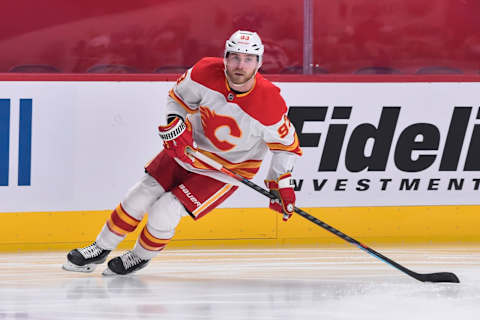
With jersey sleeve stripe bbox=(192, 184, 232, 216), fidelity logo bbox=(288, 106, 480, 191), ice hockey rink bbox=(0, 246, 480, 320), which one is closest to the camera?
ice hockey rink bbox=(0, 246, 480, 320)

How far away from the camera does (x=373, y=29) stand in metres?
5.30

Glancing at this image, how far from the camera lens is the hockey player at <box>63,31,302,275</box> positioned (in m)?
3.88

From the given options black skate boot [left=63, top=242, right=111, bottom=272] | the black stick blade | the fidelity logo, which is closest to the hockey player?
black skate boot [left=63, top=242, right=111, bottom=272]

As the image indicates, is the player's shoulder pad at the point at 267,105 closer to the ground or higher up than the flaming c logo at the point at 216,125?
higher up

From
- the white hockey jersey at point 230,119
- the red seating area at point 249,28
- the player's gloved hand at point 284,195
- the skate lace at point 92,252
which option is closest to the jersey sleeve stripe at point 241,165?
the white hockey jersey at point 230,119

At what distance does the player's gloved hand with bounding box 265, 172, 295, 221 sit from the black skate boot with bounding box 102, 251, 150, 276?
0.60 metres

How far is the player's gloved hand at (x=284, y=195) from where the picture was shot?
156 inches

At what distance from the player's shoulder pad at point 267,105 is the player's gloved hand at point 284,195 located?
253 mm

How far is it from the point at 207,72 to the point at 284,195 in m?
0.59

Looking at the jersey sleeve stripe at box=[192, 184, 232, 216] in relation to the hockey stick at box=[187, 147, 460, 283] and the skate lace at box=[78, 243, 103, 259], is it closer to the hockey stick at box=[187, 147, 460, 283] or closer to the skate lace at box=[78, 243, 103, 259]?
the hockey stick at box=[187, 147, 460, 283]

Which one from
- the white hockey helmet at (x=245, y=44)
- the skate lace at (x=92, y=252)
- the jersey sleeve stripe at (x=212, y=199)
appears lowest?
the skate lace at (x=92, y=252)

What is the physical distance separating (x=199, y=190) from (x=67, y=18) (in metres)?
1.58

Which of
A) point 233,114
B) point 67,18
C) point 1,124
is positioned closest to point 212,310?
point 233,114

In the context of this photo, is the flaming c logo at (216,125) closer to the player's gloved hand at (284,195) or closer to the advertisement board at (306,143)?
the player's gloved hand at (284,195)
